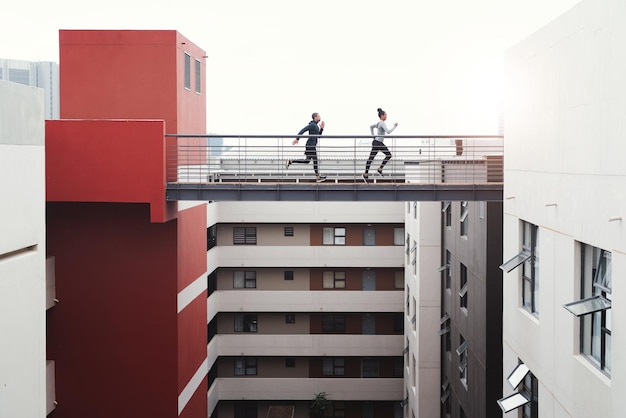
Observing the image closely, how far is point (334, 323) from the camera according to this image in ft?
122

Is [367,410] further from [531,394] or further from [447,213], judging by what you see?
[531,394]

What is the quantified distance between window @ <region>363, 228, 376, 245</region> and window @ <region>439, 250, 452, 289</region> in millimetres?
10761

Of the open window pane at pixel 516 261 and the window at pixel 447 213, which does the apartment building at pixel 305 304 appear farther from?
the open window pane at pixel 516 261

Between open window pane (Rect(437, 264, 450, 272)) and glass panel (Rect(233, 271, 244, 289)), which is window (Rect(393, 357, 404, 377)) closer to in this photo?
glass panel (Rect(233, 271, 244, 289))

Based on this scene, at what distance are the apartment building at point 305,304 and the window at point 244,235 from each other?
48 mm

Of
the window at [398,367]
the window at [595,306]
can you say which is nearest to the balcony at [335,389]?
the window at [398,367]

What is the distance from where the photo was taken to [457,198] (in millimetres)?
17047

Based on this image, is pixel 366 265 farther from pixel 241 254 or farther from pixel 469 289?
pixel 469 289

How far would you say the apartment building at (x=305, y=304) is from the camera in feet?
118

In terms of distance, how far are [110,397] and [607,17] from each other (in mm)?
14226

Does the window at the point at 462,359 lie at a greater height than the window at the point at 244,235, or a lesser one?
lesser

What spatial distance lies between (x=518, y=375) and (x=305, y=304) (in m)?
23.3

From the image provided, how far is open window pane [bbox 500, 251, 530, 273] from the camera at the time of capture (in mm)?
13148

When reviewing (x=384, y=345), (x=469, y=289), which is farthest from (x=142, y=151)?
(x=384, y=345)
